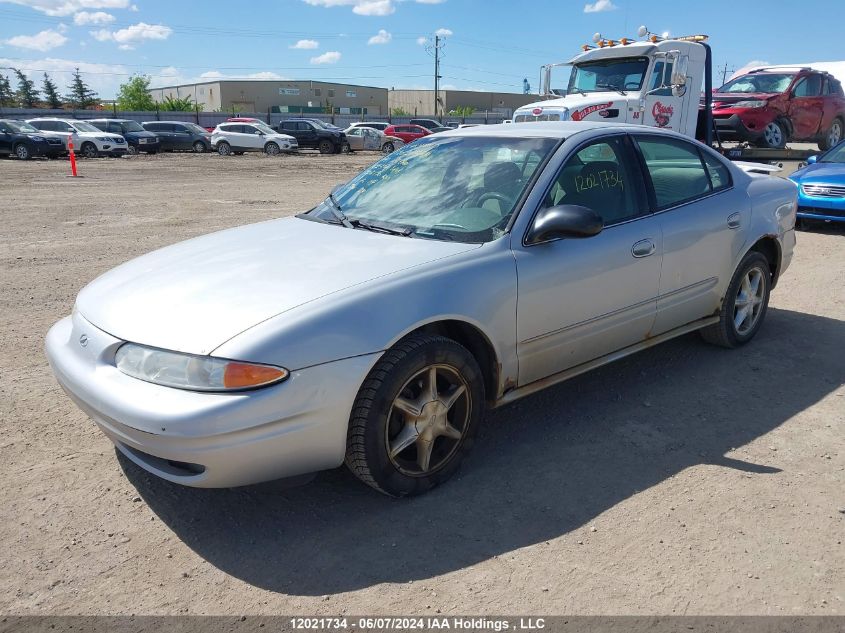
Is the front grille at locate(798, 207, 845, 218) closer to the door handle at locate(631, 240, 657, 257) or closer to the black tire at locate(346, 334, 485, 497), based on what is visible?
the door handle at locate(631, 240, 657, 257)

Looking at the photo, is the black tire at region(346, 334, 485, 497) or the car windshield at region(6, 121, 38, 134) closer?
the black tire at region(346, 334, 485, 497)

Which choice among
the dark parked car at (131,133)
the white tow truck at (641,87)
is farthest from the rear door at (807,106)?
the dark parked car at (131,133)

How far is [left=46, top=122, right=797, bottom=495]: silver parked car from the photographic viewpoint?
8.65ft

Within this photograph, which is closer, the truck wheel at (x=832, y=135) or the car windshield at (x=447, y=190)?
the car windshield at (x=447, y=190)

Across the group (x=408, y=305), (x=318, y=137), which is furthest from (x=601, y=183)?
(x=318, y=137)

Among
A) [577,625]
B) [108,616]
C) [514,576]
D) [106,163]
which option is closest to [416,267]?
[514,576]

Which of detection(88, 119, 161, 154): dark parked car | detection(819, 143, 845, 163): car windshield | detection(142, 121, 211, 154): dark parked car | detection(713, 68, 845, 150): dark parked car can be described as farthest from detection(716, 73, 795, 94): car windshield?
detection(142, 121, 211, 154): dark parked car

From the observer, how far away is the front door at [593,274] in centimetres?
344

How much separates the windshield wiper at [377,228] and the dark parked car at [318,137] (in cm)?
3090

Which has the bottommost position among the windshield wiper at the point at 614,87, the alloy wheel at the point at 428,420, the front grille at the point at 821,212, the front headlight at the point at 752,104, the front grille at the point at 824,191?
the alloy wheel at the point at 428,420

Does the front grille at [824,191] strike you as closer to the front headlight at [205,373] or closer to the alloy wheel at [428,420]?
the alloy wheel at [428,420]

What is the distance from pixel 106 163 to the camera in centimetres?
2534

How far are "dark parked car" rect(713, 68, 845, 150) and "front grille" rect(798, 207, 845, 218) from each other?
5183mm

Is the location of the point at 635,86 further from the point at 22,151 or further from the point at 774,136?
the point at 22,151
